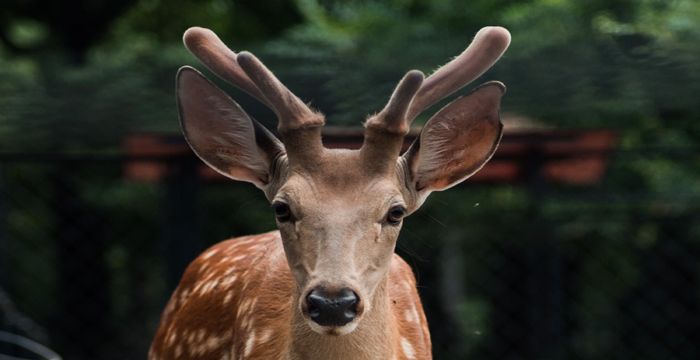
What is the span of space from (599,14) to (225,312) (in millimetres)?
3967

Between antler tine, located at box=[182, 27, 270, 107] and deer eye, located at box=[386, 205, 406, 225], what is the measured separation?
0.50 m

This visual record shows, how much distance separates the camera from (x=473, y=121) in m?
3.68

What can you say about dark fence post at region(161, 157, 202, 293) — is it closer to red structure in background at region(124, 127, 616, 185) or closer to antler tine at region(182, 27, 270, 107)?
red structure in background at region(124, 127, 616, 185)

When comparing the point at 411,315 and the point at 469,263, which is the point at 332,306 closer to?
the point at 411,315

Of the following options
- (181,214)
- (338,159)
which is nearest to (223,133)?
(338,159)

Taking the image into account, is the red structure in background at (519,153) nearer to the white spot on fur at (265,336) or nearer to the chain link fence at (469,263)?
the chain link fence at (469,263)

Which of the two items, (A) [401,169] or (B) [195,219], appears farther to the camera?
(B) [195,219]

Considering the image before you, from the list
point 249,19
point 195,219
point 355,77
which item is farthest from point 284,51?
point 249,19

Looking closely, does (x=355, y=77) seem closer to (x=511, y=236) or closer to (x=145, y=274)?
(x=511, y=236)

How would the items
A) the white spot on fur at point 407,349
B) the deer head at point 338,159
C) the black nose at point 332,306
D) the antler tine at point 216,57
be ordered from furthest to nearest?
the white spot on fur at point 407,349, the antler tine at point 216,57, the deer head at point 338,159, the black nose at point 332,306

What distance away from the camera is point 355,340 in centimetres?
345

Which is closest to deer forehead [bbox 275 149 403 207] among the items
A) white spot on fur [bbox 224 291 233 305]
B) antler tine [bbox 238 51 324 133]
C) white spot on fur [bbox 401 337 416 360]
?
antler tine [bbox 238 51 324 133]

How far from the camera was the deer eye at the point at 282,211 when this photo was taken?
3363mm

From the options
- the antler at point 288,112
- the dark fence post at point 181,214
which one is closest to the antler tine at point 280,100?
the antler at point 288,112
